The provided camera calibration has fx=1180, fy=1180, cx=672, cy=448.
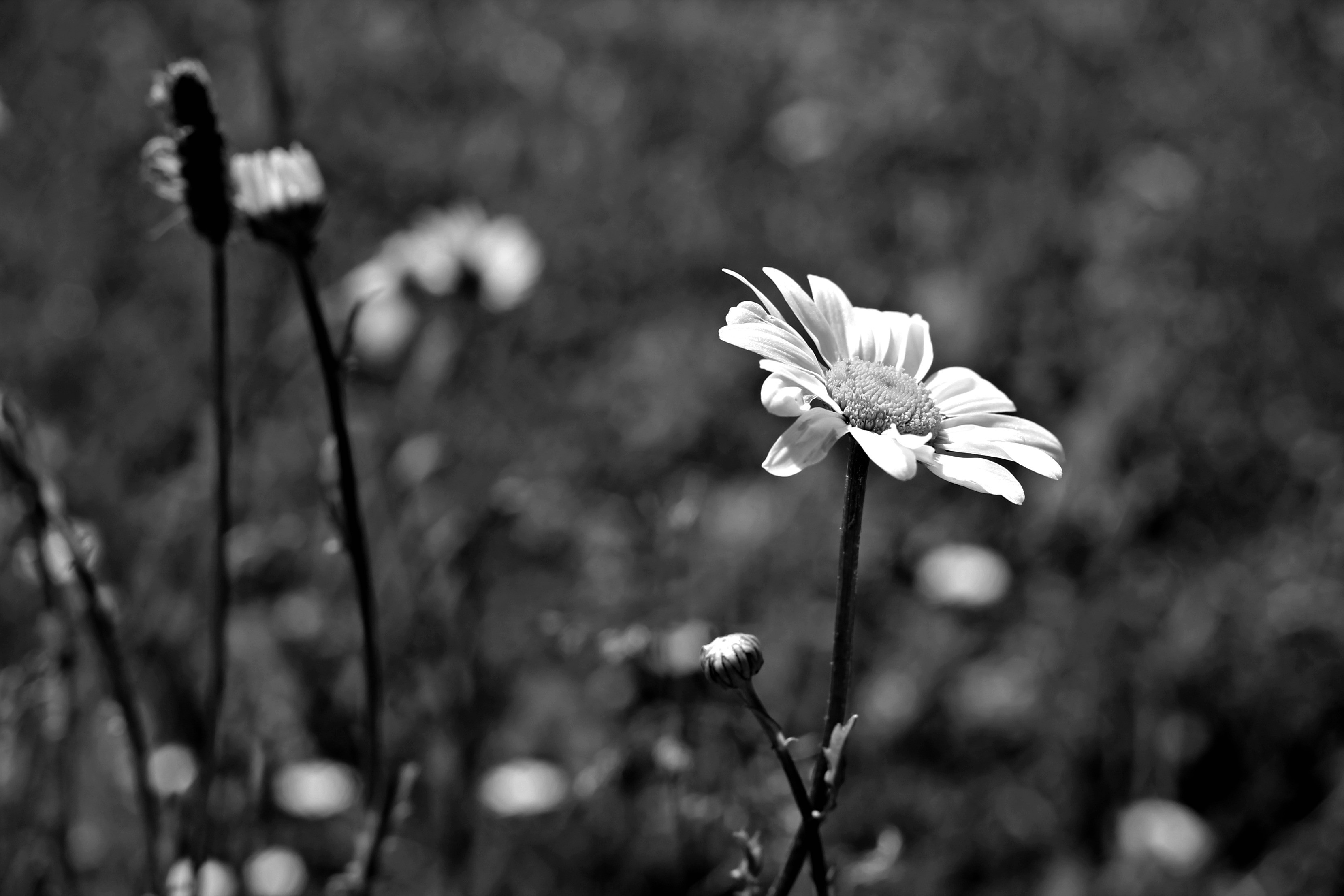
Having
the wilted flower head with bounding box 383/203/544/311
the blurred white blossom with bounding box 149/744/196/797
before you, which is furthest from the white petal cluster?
the wilted flower head with bounding box 383/203/544/311

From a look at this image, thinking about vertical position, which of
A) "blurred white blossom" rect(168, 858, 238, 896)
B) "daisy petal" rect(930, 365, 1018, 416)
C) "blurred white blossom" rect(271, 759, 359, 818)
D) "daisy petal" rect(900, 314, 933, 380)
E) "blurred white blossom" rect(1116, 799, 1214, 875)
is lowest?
"blurred white blossom" rect(1116, 799, 1214, 875)

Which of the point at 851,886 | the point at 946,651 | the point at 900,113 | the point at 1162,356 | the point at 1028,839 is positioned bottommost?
the point at 1028,839

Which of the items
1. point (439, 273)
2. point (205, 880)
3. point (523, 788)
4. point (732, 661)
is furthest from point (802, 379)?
point (439, 273)

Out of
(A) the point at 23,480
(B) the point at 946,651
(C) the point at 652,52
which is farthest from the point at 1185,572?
(C) the point at 652,52

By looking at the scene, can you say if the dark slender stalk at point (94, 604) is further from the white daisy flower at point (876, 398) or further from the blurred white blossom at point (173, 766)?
the white daisy flower at point (876, 398)

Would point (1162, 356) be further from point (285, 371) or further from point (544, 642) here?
point (285, 371)

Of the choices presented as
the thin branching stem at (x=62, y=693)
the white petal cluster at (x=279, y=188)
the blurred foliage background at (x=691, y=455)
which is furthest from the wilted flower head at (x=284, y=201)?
the thin branching stem at (x=62, y=693)

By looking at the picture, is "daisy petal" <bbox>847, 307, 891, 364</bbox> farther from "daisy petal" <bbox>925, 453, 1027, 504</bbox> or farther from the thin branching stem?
the thin branching stem
